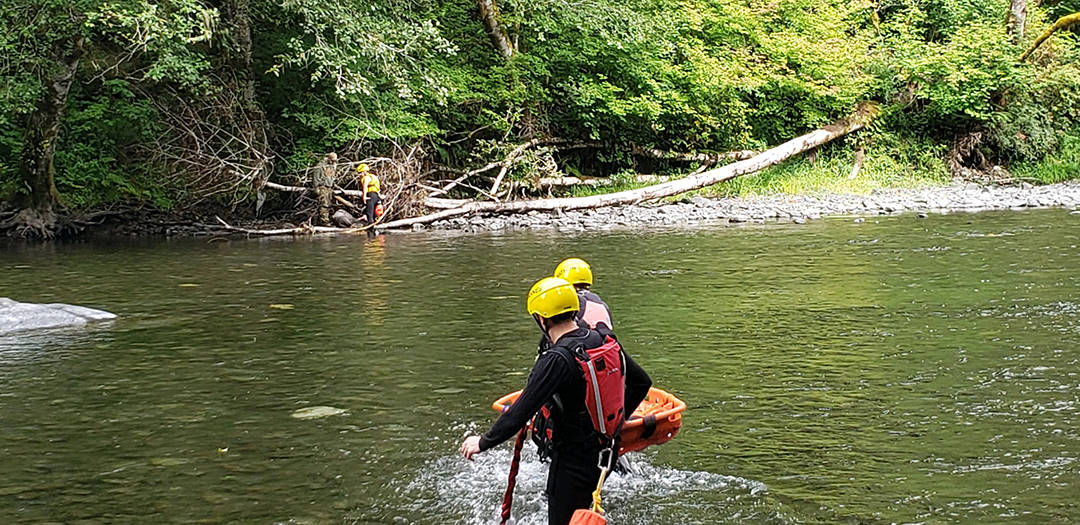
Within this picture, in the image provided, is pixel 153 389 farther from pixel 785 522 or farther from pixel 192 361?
pixel 785 522

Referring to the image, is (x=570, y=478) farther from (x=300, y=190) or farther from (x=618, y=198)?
(x=618, y=198)

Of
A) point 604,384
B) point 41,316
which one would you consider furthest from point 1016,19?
point 604,384

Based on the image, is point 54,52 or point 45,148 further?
point 45,148

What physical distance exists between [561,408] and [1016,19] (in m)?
29.4

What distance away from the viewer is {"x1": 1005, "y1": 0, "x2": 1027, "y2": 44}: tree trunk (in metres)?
29.7

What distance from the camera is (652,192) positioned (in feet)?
82.2

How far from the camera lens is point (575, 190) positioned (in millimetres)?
26656

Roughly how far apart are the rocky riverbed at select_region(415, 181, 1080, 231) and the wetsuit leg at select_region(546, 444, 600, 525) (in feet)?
55.5

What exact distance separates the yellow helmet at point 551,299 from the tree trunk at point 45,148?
721 inches

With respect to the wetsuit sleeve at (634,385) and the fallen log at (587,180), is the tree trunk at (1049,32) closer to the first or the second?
the fallen log at (587,180)

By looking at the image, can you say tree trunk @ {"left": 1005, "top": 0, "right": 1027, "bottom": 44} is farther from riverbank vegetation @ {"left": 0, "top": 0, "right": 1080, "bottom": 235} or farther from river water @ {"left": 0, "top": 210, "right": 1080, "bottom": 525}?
river water @ {"left": 0, "top": 210, "right": 1080, "bottom": 525}

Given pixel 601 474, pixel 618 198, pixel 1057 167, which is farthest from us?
pixel 1057 167

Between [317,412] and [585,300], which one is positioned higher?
A: [585,300]

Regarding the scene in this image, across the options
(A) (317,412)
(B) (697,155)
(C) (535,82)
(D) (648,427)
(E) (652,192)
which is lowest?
(A) (317,412)
